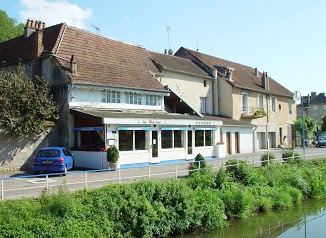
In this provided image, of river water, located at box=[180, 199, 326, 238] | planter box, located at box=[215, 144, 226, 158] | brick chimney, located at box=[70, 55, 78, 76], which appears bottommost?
river water, located at box=[180, 199, 326, 238]

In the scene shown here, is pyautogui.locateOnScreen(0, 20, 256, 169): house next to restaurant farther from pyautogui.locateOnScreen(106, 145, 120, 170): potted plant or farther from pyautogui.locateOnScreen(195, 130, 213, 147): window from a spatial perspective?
pyautogui.locateOnScreen(106, 145, 120, 170): potted plant

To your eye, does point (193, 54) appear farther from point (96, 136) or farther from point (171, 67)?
point (96, 136)

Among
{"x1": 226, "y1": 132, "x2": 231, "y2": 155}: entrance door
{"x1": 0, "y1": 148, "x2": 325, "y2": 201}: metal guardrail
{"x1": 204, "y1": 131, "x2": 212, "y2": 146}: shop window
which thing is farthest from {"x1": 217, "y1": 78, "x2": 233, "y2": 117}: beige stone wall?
{"x1": 0, "y1": 148, "x2": 325, "y2": 201}: metal guardrail

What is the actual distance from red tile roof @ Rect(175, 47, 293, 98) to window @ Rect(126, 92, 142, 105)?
13.2 meters

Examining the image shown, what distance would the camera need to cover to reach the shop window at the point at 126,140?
23.0 meters

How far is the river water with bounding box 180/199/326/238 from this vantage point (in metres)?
14.8

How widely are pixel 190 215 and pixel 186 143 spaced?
13084mm

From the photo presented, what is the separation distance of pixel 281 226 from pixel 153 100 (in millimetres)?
14786

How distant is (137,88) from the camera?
2702 centimetres

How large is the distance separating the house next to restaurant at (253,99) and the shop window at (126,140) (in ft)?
55.8

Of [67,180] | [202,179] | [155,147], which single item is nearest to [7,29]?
[155,147]

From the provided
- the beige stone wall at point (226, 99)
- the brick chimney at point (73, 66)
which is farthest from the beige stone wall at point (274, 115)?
the brick chimney at point (73, 66)

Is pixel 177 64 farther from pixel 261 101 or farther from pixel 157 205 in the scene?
pixel 157 205

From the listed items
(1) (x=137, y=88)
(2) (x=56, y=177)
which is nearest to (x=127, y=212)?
(2) (x=56, y=177)
